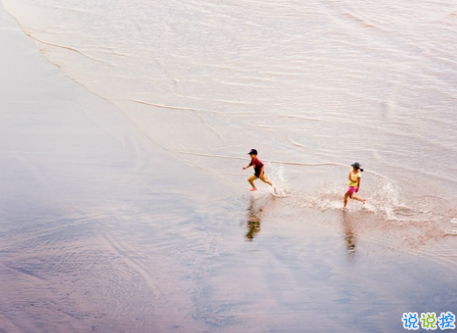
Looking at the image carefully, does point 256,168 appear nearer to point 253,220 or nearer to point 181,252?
point 253,220

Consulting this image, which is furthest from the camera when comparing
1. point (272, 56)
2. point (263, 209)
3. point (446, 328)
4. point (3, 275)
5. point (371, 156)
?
point (272, 56)

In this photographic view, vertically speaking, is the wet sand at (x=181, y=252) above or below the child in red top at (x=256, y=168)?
below

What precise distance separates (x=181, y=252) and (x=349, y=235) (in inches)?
125

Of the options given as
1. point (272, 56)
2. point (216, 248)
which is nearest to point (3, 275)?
point (216, 248)

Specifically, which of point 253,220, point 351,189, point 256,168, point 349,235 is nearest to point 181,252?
point 253,220

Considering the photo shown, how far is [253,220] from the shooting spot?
13641 mm

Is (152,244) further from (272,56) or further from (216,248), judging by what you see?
(272,56)

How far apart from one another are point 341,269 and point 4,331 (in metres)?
5.64

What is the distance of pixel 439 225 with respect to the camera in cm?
1323

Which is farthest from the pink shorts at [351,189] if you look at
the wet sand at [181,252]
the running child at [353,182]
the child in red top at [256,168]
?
the child in red top at [256,168]

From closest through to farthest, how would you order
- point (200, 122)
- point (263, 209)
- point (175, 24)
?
point (263, 209) → point (200, 122) → point (175, 24)

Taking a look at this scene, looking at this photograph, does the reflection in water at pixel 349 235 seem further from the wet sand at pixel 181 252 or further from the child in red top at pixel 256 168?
the child in red top at pixel 256 168

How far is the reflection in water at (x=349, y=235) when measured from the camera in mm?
12602

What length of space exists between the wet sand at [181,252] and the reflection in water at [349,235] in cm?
4
